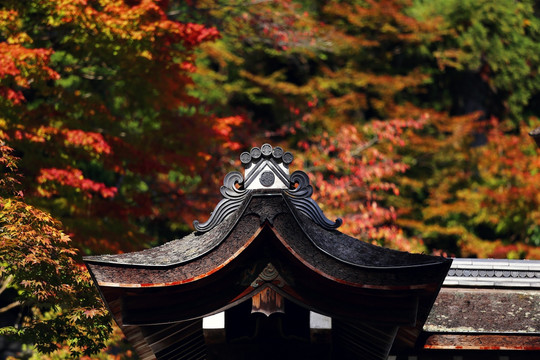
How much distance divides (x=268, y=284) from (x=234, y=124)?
11.8 meters

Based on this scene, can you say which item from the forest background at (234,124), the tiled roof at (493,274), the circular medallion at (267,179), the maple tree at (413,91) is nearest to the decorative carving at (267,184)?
the circular medallion at (267,179)

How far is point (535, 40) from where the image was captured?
2445cm

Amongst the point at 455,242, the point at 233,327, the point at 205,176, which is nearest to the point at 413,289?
the point at 233,327

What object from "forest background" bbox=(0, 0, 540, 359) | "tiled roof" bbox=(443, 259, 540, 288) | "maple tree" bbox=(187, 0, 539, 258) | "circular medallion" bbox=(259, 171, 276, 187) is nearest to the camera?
"circular medallion" bbox=(259, 171, 276, 187)

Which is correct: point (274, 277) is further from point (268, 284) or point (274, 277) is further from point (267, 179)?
point (267, 179)

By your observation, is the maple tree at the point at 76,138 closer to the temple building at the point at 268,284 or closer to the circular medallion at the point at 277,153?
the temple building at the point at 268,284

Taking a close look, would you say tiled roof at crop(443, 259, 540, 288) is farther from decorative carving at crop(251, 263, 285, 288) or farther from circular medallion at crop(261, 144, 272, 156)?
decorative carving at crop(251, 263, 285, 288)

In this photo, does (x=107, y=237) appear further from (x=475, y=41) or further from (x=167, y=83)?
(x=475, y=41)

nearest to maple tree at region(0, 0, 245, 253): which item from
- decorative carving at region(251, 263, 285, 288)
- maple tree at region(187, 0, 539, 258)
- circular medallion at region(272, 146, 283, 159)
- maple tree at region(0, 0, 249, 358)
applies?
maple tree at region(0, 0, 249, 358)

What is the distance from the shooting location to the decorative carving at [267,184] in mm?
5133

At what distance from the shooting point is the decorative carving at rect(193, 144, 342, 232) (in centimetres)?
513

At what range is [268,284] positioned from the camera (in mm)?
4590

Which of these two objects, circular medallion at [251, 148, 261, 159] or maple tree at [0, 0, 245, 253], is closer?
circular medallion at [251, 148, 261, 159]

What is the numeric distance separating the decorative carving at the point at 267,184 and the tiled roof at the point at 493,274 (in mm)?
1844
